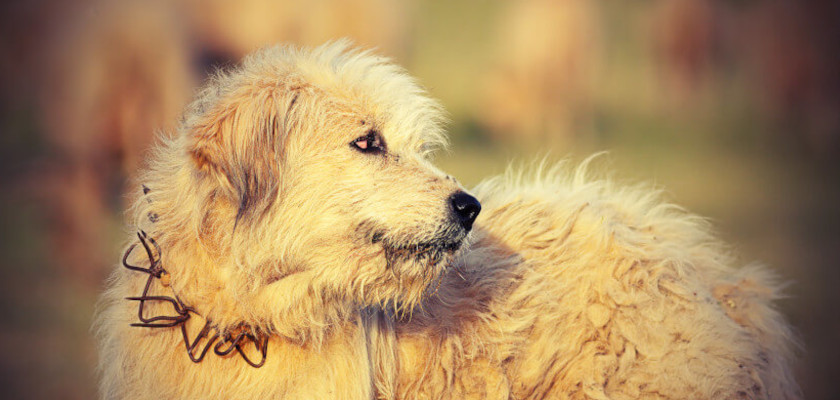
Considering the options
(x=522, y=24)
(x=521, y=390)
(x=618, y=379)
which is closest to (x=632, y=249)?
(x=618, y=379)

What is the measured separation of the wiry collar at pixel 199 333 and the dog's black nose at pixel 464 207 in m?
0.80

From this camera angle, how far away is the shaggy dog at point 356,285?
2.39m

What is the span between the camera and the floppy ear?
234cm

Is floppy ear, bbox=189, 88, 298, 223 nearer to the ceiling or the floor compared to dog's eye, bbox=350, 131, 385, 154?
nearer to the floor

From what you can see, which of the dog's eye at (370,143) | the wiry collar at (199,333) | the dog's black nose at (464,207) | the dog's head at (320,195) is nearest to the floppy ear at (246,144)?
the dog's head at (320,195)

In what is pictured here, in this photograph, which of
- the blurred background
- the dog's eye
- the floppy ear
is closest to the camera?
the floppy ear

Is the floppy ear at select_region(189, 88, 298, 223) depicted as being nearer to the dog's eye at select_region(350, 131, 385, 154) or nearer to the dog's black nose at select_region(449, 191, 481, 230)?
the dog's eye at select_region(350, 131, 385, 154)

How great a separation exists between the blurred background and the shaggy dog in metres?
0.77

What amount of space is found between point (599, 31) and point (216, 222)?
34.2 feet

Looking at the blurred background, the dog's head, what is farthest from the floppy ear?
the blurred background

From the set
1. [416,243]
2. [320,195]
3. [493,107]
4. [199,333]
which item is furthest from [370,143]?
[493,107]

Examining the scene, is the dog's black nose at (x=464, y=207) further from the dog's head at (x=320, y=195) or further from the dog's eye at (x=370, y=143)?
the dog's eye at (x=370, y=143)

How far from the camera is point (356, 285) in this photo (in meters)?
2.45

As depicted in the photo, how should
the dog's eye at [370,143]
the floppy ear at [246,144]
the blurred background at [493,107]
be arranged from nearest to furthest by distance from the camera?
the floppy ear at [246,144] < the dog's eye at [370,143] < the blurred background at [493,107]
